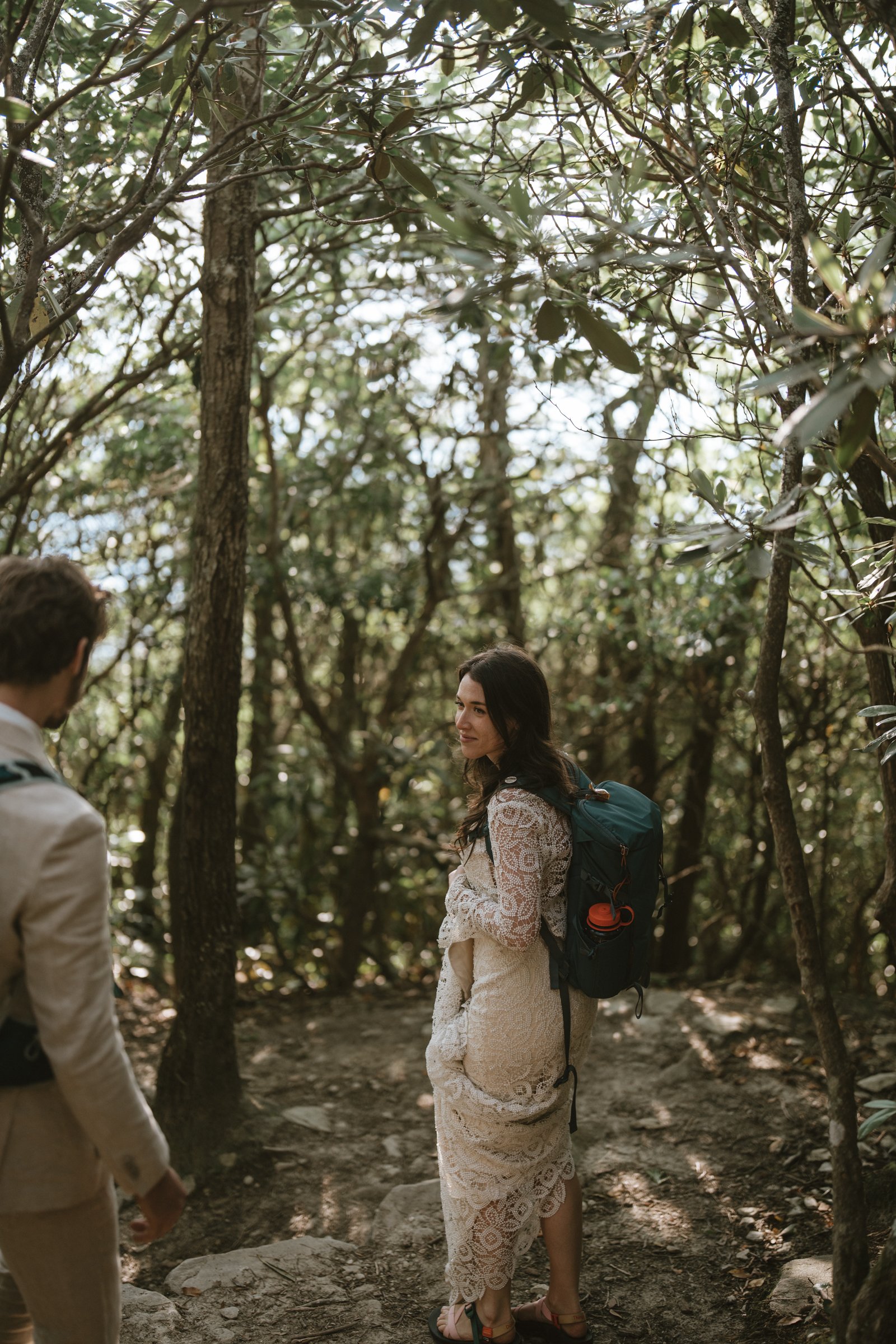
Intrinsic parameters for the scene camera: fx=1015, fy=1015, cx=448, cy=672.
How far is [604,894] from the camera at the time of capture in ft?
8.52

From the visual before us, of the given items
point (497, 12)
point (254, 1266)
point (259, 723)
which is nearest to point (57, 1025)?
point (254, 1266)

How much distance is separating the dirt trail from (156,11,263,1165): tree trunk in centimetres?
37

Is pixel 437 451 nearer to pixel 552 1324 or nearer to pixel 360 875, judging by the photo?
pixel 360 875

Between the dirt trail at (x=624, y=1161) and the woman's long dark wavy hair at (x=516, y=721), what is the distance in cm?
152

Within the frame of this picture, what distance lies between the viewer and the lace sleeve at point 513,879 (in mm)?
2586

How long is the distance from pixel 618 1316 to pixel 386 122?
3.92 meters

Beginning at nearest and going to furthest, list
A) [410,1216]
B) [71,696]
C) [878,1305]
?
1. [71,696]
2. [878,1305]
3. [410,1216]

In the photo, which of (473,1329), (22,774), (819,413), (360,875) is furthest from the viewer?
(360,875)

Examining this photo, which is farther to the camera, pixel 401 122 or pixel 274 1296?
pixel 274 1296

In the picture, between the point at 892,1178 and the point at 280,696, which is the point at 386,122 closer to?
the point at 892,1178

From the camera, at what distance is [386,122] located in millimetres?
3564

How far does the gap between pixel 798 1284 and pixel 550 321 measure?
276 centimetres

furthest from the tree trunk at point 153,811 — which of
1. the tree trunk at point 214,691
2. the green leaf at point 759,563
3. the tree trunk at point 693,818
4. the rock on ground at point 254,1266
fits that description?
the green leaf at point 759,563

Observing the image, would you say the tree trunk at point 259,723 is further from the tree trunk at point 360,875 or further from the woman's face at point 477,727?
the woman's face at point 477,727
